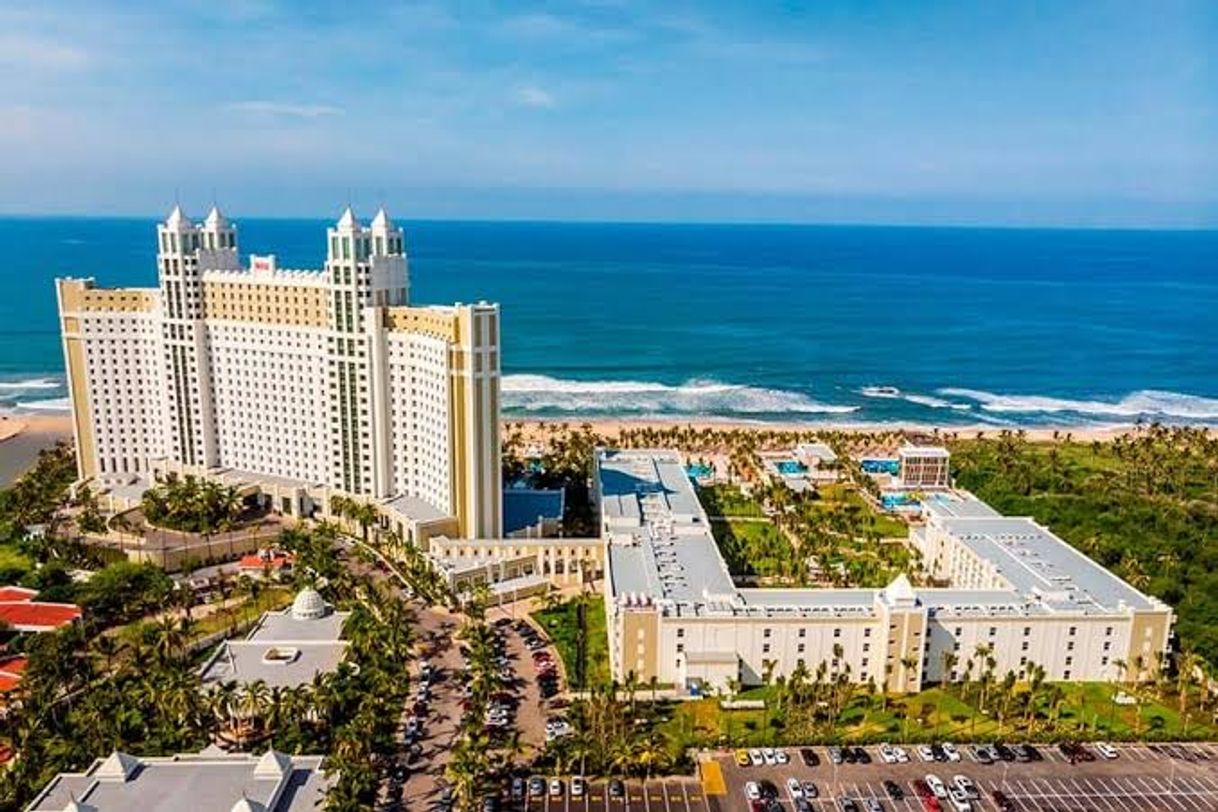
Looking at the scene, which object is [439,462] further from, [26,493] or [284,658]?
[26,493]

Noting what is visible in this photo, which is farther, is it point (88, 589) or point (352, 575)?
point (352, 575)

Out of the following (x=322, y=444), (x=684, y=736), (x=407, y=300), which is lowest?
(x=684, y=736)

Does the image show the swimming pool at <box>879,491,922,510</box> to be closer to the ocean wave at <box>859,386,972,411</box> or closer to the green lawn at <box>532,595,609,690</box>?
the green lawn at <box>532,595,609,690</box>

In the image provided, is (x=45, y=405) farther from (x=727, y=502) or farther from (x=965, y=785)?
(x=965, y=785)

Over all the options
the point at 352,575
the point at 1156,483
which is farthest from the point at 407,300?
the point at 1156,483

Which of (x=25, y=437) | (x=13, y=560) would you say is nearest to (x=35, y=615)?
(x=13, y=560)

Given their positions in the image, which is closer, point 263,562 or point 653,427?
point 263,562

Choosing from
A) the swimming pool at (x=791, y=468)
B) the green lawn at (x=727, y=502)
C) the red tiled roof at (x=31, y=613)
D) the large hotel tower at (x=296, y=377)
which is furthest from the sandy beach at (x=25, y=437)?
the swimming pool at (x=791, y=468)

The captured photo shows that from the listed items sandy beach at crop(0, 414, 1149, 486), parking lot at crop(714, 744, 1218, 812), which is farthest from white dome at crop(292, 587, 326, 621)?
sandy beach at crop(0, 414, 1149, 486)
